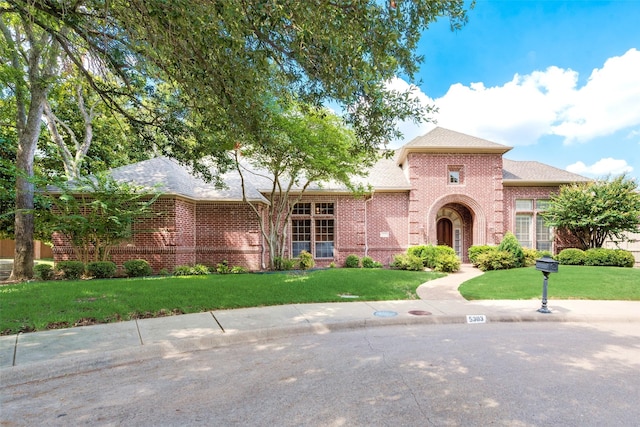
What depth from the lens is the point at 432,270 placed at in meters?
14.5

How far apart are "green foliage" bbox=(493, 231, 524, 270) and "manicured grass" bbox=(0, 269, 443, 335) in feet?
21.1

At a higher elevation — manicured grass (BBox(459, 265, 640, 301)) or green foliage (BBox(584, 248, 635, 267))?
green foliage (BBox(584, 248, 635, 267))

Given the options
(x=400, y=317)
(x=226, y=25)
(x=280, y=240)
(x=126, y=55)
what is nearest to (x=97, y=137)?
(x=280, y=240)

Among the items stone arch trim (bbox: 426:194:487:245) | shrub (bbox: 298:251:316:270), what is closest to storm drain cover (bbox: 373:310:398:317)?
shrub (bbox: 298:251:316:270)

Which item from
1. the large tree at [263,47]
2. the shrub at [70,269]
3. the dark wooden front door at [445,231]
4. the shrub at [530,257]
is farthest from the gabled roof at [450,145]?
the shrub at [70,269]

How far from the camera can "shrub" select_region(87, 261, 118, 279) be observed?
11.1 meters

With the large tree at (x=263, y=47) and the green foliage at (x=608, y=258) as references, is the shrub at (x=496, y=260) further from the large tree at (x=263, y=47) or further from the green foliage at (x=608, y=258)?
the large tree at (x=263, y=47)

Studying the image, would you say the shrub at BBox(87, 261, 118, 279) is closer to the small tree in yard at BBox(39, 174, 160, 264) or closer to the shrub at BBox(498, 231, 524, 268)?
the small tree in yard at BBox(39, 174, 160, 264)

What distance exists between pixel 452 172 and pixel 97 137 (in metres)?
21.5

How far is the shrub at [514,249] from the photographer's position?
1453cm

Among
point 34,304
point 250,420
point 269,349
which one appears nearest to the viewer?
point 250,420

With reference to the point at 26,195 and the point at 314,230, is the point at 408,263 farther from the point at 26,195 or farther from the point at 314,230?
the point at 26,195

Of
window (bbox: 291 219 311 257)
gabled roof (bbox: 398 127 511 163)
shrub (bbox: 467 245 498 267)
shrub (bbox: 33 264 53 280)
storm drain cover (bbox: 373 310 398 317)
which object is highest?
gabled roof (bbox: 398 127 511 163)

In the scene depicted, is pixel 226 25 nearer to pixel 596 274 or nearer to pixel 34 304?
pixel 34 304
